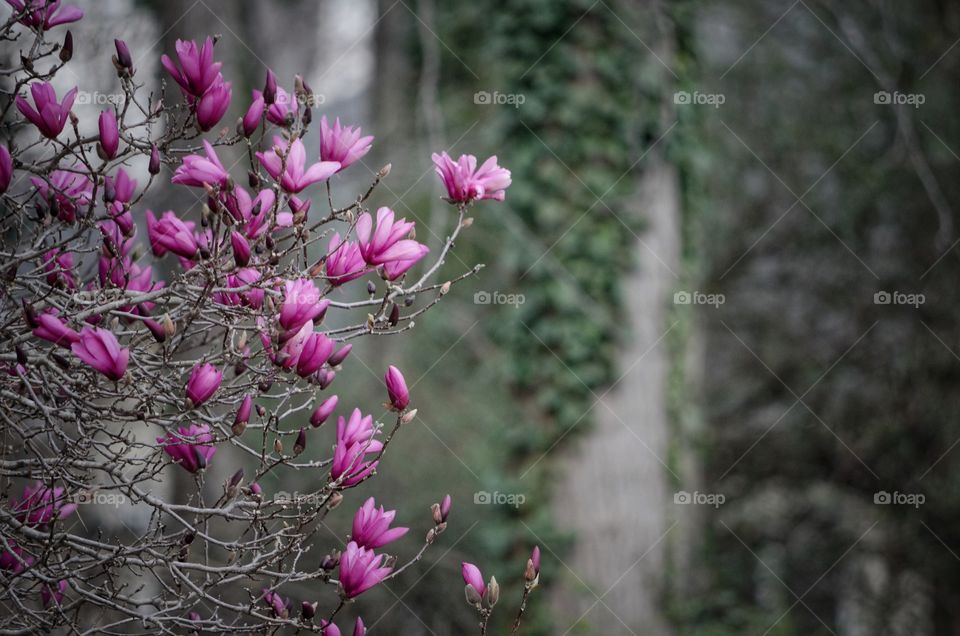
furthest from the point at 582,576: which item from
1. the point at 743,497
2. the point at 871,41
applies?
the point at 871,41

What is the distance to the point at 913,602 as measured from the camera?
5.08 m

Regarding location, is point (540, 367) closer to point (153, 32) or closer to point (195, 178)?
point (153, 32)

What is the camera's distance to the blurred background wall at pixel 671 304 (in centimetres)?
400

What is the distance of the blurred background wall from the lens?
13.1ft

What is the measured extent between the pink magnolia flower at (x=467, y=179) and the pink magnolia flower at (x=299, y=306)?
12.6 inches

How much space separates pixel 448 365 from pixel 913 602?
3248 millimetres

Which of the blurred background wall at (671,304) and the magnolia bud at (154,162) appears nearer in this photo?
the magnolia bud at (154,162)

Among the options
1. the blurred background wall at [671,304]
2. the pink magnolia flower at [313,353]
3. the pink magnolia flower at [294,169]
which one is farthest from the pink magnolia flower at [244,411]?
the blurred background wall at [671,304]

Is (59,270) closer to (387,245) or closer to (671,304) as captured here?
(387,245)

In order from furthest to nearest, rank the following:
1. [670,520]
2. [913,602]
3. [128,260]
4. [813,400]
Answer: [813,400] → [913,602] → [670,520] → [128,260]

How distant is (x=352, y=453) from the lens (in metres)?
1.24

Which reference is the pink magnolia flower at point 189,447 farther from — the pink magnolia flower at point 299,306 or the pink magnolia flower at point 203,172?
the pink magnolia flower at point 203,172

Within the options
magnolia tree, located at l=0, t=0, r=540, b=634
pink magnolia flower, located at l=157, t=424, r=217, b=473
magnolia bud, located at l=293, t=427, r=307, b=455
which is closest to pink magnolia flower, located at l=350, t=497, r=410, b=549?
magnolia tree, located at l=0, t=0, r=540, b=634

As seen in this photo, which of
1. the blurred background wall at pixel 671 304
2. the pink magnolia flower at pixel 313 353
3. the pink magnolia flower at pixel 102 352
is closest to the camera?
the pink magnolia flower at pixel 102 352
